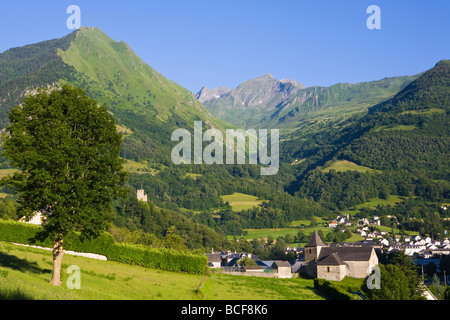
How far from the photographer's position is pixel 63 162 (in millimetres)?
27250

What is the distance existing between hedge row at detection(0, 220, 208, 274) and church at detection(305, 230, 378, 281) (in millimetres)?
37590

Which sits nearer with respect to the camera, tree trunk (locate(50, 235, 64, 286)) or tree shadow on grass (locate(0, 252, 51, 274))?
tree trunk (locate(50, 235, 64, 286))

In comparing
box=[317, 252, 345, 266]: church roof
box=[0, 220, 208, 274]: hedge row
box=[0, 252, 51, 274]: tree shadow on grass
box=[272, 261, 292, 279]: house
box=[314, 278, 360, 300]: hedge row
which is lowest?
box=[272, 261, 292, 279]: house

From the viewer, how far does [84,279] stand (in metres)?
29.5

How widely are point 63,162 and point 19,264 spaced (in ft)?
28.4

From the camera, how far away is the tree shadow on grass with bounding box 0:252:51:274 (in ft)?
97.3

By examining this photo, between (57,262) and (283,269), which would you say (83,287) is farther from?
(283,269)

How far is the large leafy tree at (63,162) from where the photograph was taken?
2705 centimetres

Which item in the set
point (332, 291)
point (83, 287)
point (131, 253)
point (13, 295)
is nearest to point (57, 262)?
point (83, 287)

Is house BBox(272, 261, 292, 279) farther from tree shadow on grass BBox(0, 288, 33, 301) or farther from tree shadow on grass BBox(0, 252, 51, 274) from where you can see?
tree shadow on grass BBox(0, 288, 33, 301)

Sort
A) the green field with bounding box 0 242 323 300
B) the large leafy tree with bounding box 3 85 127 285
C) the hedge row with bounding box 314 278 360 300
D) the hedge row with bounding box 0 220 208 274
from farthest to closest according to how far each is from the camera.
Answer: the hedge row with bounding box 0 220 208 274 → the hedge row with bounding box 314 278 360 300 → the large leafy tree with bounding box 3 85 127 285 → the green field with bounding box 0 242 323 300

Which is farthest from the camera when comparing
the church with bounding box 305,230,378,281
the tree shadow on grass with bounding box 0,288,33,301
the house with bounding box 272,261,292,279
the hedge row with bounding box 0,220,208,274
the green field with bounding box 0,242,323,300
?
the house with bounding box 272,261,292,279

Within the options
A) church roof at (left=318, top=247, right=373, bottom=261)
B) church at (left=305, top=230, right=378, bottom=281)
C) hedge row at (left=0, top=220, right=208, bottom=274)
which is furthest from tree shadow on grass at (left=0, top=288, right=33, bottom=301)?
church roof at (left=318, top=247, right=373, bottom=261)
